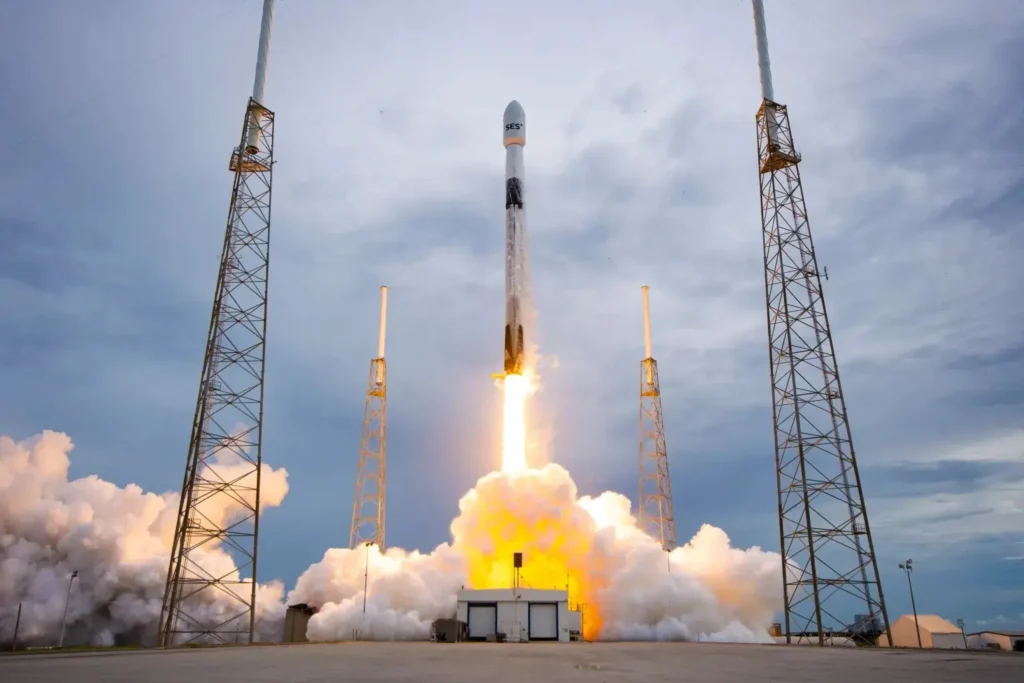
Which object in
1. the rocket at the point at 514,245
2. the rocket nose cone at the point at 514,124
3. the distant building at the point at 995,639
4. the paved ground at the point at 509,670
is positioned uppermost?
the rocket nose cone at the point at 514,124

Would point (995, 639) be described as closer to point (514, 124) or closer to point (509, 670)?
point (514, 124)

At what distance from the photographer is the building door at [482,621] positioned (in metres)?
52.9

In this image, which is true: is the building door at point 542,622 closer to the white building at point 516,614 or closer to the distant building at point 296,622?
the white building at point 516,614

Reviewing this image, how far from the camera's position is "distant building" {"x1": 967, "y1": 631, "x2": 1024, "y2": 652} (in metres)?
61.8

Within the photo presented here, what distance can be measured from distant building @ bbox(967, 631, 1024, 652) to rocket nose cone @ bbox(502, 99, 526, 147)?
5132 cm

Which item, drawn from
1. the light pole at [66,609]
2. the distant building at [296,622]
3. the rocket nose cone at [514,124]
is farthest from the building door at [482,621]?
the rocket nose cone at [514,124]

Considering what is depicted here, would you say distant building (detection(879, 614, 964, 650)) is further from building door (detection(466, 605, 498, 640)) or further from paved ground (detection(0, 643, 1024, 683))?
paved ground (detection(0, 643, 1024, 683))

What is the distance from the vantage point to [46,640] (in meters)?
58.4

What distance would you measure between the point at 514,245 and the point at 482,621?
25347mm

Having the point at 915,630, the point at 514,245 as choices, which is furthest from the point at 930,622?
the point at 514,245

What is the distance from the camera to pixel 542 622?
173 feet

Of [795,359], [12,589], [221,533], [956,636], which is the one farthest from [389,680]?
[956,636]

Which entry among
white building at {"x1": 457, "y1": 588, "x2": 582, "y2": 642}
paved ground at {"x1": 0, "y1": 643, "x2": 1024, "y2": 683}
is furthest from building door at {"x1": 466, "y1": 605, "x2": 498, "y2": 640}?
paved ground at {"x1": 0, "y1": 643, "x2": 1024, "y2": 683}

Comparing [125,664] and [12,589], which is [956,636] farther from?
[12,589]
